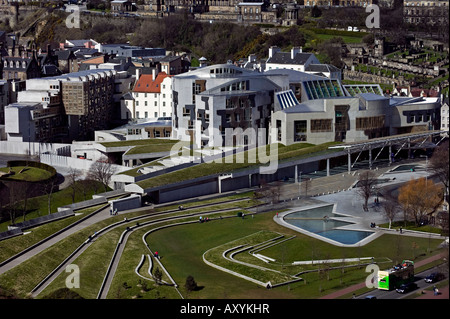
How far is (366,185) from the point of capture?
49.4 metres

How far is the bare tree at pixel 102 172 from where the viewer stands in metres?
57.4

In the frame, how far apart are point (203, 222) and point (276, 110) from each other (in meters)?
19.1

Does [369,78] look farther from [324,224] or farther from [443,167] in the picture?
[443,167]

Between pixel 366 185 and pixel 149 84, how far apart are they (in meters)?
31.2

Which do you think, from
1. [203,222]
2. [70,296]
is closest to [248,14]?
[203,222]

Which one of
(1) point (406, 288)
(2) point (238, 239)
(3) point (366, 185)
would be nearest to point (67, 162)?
(2) point (238, 239)

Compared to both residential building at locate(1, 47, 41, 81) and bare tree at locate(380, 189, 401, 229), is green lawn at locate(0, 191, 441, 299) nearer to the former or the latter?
bare tree at locate(380, 189, 401, 229)

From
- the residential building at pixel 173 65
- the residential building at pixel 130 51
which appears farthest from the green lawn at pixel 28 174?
the residential building at pixel 130 51

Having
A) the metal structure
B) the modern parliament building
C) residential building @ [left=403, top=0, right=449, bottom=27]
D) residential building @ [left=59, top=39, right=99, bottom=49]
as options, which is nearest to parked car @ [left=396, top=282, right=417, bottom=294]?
the metal structure

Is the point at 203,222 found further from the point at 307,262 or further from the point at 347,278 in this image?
the point at 347,278

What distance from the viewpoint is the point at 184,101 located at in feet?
214

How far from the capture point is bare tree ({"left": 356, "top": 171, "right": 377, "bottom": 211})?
49.1 metres

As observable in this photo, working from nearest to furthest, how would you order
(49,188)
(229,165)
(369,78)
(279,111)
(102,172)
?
1. (229,165)
2. (49,188)
3. (102,172)
4. (279,111)
5. (369,78)

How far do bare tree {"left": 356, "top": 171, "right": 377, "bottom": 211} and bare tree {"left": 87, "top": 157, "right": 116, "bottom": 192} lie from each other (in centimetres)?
1560
